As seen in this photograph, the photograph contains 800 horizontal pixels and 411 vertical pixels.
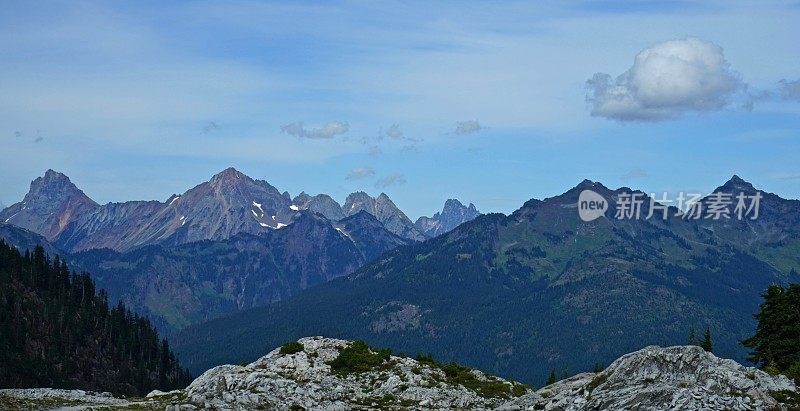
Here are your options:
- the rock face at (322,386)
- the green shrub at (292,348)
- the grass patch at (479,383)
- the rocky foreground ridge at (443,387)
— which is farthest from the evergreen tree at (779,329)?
the green shrub at (292,348)

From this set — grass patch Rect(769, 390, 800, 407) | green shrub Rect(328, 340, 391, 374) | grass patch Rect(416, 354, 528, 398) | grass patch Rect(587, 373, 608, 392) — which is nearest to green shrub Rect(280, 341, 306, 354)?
green shrub Rect(328, 340, 391, 374)

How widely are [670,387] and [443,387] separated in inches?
1808

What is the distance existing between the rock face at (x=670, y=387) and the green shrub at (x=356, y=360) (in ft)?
125

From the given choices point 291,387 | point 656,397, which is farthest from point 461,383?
point 656,397

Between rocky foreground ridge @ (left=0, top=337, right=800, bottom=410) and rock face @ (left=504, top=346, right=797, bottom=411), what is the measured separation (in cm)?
8

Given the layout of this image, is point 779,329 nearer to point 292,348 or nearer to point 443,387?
point 443,387

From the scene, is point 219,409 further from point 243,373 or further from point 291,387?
point 243,373

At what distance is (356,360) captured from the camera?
4355 inches

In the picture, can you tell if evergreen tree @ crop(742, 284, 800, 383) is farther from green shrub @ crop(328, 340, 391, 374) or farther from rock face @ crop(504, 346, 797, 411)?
green shrub @ crop(328, 340, 391, 374)

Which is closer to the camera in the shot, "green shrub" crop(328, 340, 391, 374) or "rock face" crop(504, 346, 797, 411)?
"rock face" crop(504, 346, 797, 411)

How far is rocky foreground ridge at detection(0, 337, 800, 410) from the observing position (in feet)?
202

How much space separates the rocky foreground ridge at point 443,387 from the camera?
202ft

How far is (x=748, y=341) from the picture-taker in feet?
355

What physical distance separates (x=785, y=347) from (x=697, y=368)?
138 feet
